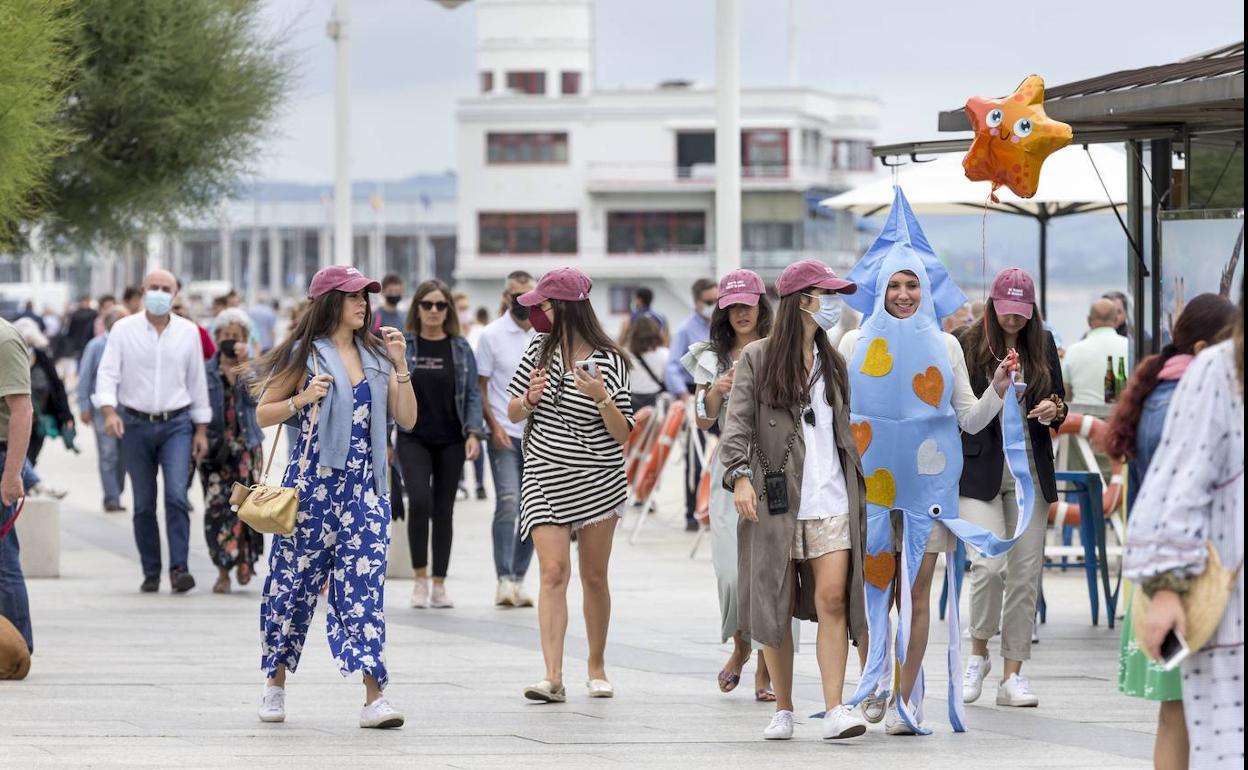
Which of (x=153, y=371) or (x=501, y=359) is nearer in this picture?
(x=501, y=359)

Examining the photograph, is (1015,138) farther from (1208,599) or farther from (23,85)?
(23,85)

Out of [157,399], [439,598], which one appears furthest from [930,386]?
[157,399]

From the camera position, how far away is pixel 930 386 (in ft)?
27.1

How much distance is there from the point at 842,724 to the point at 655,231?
8898cm

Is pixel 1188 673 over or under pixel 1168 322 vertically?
under

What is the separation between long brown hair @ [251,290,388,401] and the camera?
331 inches

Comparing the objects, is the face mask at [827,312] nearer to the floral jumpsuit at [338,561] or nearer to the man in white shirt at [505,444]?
the floral jumpsuit at [338,561]

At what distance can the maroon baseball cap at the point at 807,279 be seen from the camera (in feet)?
A: 26.1

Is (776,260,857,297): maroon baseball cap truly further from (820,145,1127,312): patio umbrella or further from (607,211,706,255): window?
(607,211,706,255): window

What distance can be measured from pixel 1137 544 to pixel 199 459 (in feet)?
27.7

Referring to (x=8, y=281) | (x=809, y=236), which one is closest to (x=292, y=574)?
(x=809, y=236)

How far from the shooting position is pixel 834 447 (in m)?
7.99

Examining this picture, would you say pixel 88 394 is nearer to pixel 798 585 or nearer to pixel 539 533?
pixel 539 533

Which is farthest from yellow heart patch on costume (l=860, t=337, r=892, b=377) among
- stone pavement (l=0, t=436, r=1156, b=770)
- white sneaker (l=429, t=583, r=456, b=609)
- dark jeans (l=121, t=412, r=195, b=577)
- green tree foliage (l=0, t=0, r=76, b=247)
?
dark jeans (l=121, t=412, r=195, b=577)
